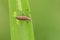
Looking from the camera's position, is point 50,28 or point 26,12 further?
point 50,28

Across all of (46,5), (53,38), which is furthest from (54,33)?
(46,5)

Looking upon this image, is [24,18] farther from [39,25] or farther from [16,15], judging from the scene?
[39,25]

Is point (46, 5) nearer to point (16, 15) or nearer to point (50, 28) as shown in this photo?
point (50, 28)

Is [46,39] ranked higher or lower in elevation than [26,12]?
lower

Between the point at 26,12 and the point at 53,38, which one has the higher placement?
the point at 26,12

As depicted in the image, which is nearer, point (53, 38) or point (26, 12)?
point (26, 12)

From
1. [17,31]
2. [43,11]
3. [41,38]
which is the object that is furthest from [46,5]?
[17,31]
